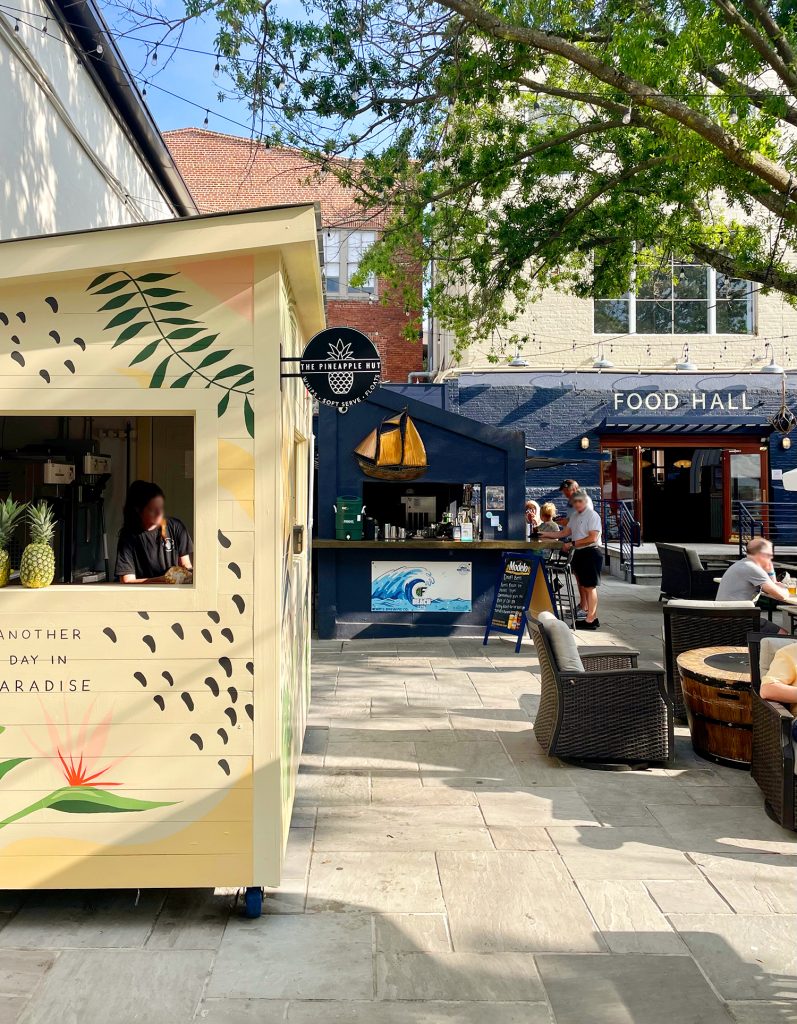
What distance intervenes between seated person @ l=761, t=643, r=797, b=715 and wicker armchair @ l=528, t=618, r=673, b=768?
93 cm

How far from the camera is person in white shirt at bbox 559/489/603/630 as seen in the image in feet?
38.0

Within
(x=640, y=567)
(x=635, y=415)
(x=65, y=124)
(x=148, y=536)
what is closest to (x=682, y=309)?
(x=635, y=415)

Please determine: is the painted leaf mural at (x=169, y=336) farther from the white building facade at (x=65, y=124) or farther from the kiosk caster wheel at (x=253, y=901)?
the white building facade at (x=65, y=124)

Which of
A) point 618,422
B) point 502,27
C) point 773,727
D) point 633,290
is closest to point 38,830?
point 773,727

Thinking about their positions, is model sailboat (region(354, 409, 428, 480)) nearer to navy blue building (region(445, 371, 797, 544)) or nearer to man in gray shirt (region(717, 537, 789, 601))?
man in gray shirt (region(717, 537, 789, 601))

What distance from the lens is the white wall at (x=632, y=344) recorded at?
20.0m

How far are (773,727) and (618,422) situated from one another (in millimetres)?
15025

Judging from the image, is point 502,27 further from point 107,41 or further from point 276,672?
point 276,672

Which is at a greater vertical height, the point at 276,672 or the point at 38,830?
the point at 276,672

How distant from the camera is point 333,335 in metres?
4.42

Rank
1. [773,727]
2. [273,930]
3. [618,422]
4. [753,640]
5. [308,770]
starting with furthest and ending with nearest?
[618,422] → [308,770] → [753,640] → [773,727] → [273,930]

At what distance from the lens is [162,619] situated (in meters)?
4.05

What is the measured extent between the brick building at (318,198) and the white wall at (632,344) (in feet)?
14.8

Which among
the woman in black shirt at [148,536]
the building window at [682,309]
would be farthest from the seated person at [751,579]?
the building window at [682,309]
